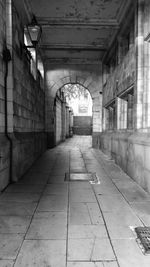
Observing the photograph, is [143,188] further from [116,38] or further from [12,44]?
[116,38]

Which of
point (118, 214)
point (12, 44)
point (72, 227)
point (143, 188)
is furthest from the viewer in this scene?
point (12, 44)

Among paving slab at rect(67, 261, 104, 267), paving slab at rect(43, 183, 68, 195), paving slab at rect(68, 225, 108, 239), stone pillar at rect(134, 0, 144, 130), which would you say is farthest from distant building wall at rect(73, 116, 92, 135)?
paving slab at rect(67, 261, 104, 267)

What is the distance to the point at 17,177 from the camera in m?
4.33

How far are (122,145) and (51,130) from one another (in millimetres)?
5744

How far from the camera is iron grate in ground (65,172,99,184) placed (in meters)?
4.39

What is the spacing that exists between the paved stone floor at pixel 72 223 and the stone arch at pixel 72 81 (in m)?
6.66

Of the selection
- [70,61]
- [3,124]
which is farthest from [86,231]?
[70,61]

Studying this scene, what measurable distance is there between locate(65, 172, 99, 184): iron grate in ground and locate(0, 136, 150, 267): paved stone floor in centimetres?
17

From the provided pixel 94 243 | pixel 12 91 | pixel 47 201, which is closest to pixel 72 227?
pixel 94 243

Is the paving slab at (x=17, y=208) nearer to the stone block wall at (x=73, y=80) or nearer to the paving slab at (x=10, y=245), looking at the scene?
the paving slab at (x=10, y=245)

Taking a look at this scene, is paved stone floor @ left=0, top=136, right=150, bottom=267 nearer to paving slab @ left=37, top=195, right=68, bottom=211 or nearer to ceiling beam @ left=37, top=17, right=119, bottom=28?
paving slab @ left=37, top=195, right=68, bottom=211

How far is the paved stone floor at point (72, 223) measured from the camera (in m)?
1.81

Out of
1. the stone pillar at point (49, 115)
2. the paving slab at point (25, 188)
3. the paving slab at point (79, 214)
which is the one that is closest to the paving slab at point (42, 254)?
the paving slab at point (79, 214)

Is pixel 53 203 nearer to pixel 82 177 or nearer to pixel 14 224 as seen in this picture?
pixel 14 224
